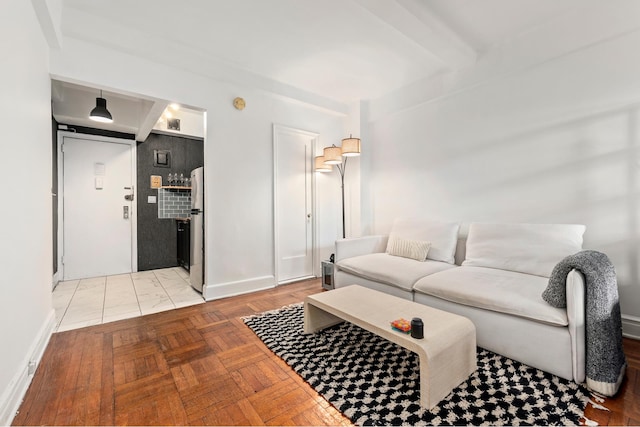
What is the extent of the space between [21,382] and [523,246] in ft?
11.3

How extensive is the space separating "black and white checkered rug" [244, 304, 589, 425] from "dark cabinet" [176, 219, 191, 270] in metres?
2.88

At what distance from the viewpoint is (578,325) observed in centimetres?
152

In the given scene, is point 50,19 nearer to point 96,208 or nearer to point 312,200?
point 312,200

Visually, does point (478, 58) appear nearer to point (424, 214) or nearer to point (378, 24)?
point (378, 24)

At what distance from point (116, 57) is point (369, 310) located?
3035 millimetres

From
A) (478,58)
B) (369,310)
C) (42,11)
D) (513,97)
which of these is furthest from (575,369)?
(42,11)

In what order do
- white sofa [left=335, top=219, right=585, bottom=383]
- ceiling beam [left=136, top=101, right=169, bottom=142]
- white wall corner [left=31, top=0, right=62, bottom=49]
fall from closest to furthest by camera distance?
white sofa [left=335, top=219, right=585, bottom=383] < white wall corner [left=31, top=0, right=62, bottom=49] < ceiling beam [left=136, top=101, right=169, bottom=142]

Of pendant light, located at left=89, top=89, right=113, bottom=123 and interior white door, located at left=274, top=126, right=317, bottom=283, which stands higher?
pendant light, located at left=89, top=89, right=113, bottom=123

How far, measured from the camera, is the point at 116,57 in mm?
2525

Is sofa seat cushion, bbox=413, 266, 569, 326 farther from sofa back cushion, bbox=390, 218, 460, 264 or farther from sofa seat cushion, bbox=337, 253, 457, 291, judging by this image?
sofa back cushion, bbox=390, 218, 460, 264

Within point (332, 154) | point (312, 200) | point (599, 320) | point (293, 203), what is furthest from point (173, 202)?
point (599, 320)

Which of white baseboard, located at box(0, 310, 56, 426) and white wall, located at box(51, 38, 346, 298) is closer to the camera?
white baseboard, located at box(0, 310, 56, 426)

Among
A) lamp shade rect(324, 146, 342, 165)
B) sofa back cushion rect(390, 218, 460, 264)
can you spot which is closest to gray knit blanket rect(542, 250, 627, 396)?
sofa back cushion rect(390, 218, 460, 264)

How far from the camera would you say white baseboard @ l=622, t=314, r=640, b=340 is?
207 centimetres
